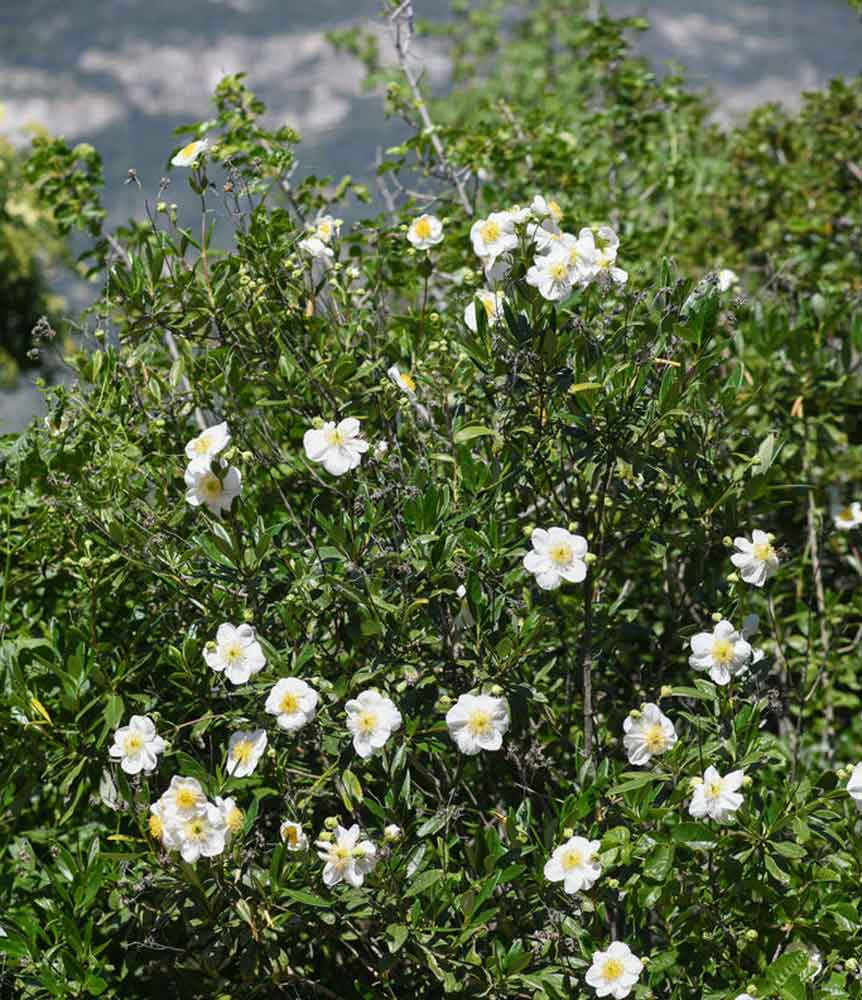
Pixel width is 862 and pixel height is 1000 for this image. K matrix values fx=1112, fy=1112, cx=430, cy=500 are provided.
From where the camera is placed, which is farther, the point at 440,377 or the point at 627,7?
the point at 627,7

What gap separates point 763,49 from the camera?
757 inches

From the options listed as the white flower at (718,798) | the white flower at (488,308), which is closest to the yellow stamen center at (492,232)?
the white flower at (488,308)

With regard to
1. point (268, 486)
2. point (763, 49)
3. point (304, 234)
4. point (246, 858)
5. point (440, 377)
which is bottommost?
point (763, 49)

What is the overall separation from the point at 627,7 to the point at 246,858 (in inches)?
694

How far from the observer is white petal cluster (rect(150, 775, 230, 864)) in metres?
1.83

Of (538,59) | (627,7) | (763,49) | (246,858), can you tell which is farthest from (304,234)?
(763,49)

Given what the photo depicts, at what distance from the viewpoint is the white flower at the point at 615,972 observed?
1904mm

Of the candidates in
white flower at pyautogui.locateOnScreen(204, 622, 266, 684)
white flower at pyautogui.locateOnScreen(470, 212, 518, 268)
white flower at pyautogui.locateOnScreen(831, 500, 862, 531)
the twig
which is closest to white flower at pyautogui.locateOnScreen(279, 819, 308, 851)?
white flower at pyautogui.locateOnScreen(204, 622, 266, 684)

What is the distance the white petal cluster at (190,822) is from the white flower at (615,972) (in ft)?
2.21

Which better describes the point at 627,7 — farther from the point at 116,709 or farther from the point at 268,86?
the point at 116,709

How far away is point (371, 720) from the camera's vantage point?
1910 millimetres

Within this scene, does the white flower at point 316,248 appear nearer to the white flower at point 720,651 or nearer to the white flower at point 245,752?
the white flower at point 245,752

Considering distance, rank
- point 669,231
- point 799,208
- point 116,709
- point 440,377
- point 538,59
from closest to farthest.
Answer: point 116,709, point 440,377, point 669,231, point 799,208, point 538,59

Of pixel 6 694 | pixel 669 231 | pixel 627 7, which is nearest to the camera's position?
pixel 6 694
